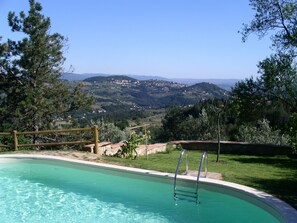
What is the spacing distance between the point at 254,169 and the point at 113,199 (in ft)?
17.4

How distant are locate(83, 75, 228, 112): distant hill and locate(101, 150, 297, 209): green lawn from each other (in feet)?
235

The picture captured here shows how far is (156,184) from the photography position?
30.3ft

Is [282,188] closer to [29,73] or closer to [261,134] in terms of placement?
[29,73]

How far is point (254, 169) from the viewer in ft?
38.5

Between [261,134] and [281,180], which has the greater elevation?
[281,180]

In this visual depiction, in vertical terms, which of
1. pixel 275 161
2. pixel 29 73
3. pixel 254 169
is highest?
pixel 29 73

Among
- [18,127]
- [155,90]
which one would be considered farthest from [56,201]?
[155,90]

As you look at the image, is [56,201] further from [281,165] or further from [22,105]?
[22,105]

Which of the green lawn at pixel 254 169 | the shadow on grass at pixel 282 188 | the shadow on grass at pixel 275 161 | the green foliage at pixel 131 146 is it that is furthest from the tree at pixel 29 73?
the shadow on grass at pixel 282 188

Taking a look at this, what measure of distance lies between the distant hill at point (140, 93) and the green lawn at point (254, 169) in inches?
2821

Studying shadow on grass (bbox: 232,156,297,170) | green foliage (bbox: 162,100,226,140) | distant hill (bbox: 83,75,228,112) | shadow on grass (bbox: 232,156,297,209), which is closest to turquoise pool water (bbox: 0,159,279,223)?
shadow on grass (bbox: 232,156,297,209)

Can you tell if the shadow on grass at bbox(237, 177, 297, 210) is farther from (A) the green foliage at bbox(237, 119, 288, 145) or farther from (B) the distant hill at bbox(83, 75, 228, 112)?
(B) the distant hill at bbox(83, 75, 228, 112)

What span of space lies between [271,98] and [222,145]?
11.7 feet

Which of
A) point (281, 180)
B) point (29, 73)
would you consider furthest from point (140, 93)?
point (281, 180)
